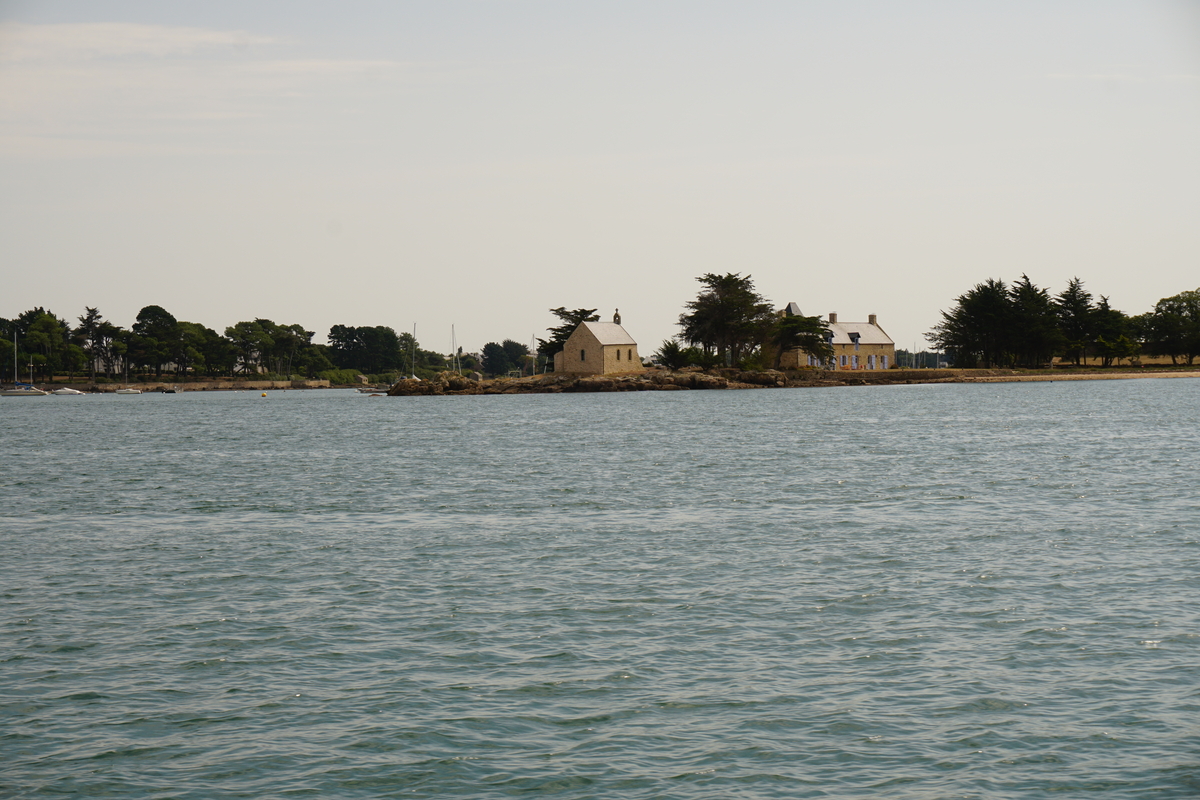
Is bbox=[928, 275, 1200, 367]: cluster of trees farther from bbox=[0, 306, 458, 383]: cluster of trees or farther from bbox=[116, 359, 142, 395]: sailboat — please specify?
bbox=[116, 359, 142, 395]: sailboat

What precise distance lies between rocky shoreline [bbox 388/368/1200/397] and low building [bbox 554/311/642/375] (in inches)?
41.5

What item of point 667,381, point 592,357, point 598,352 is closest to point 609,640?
point 598,352

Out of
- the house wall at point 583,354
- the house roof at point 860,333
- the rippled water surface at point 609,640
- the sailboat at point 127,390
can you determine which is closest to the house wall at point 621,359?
the house wall at point 583,354

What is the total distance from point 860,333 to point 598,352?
125ft

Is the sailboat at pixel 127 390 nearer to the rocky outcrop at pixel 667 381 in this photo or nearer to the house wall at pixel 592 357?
the rocky outcrop at pixel 667 381

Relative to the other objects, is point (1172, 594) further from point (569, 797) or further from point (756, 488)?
point (756, 488)

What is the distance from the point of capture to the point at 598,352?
113812 millimetres

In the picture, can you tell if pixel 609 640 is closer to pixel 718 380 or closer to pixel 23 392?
pixel 718 380

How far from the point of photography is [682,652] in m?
11.8

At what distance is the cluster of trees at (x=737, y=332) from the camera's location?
112 meters

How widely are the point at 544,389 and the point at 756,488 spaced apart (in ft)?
298

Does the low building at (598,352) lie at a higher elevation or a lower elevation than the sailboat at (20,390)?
higher

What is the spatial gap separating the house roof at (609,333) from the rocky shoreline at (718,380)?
12.9 feet

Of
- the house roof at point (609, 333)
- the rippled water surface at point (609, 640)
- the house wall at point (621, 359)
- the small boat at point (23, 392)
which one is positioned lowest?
the rippled water surface at point (609, 640)
